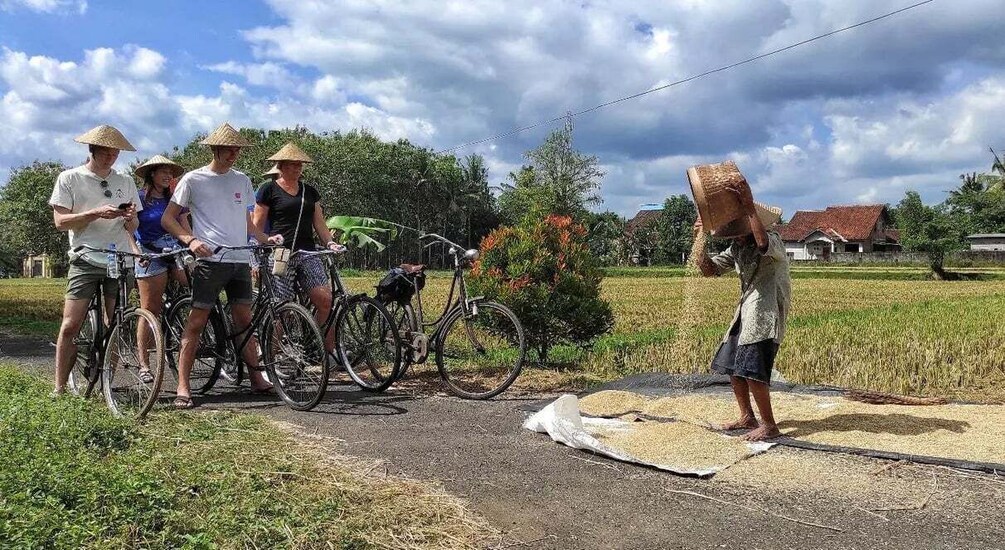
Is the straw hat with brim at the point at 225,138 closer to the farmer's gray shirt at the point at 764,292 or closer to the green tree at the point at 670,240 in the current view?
the farmer's gray shirt at the point at 764,292

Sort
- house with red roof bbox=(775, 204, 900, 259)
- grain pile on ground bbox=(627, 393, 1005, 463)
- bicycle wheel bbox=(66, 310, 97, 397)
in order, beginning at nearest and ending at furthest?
grain pile on ground bbox=(627, 393, 1005, 463) → bicycle wheel bbox=(66, 310, 97, 397) → house with red roof bbox=(775, 204, 900, 259)

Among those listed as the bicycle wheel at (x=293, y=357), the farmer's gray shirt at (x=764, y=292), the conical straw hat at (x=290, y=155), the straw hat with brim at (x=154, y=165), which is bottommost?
the bicycle wheel at (x=293, y=357)

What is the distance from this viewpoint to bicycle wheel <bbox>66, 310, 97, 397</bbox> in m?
5.40

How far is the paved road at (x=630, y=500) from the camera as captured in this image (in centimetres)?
309

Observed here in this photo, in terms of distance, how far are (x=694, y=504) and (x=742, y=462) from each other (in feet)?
2.58

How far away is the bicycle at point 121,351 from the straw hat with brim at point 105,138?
738mm

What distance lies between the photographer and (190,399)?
18.0 ft

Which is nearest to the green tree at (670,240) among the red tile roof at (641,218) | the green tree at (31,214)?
the red tile roof at (641,218)

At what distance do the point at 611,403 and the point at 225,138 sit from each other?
354 centimetres

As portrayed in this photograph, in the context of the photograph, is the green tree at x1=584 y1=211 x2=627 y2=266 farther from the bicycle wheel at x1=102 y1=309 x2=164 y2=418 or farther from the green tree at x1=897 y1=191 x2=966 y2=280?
the bicycle wheel at x1=102 y1=309 x2=164 y2=418

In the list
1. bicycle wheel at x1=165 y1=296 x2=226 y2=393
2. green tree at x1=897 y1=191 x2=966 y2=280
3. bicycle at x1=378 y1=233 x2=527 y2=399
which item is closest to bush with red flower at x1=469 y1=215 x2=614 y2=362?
bicycle at x1=378 y1=233 x2=527 y2=399

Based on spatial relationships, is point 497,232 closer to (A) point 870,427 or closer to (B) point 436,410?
(B) point 436,410

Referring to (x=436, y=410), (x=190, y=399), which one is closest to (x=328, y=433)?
(x=436, y=410)

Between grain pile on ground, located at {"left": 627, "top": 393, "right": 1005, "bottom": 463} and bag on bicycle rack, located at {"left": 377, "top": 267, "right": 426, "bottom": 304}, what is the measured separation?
7.12ft
